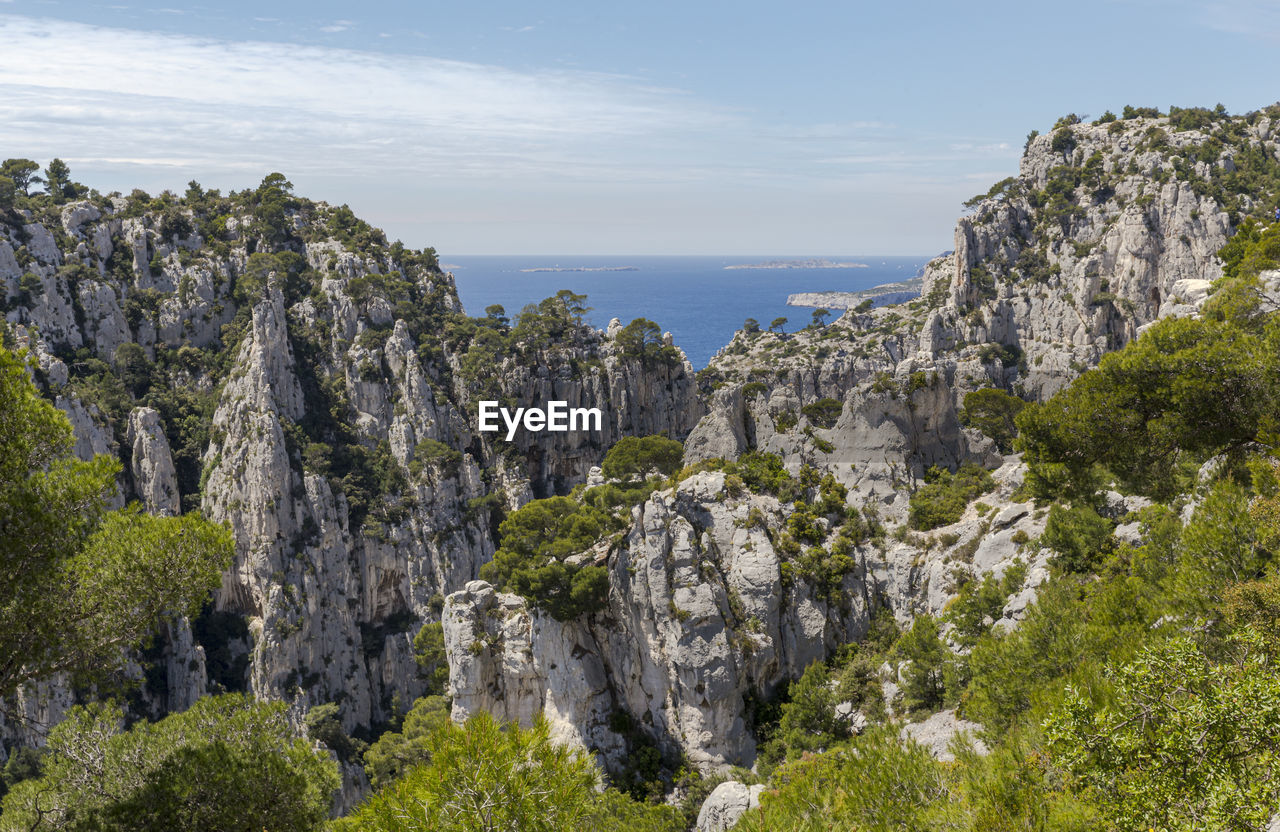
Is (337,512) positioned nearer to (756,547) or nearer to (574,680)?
(574,680)

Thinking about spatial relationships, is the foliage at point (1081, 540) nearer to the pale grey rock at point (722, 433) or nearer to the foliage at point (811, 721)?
the foliage at point (811, 721)

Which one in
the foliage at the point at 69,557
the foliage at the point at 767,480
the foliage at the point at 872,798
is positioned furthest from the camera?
the foliage at the point at 767,480

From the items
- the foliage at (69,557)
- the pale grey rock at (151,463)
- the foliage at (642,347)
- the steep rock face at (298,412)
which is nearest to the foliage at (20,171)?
the steep rock face at (298,412)

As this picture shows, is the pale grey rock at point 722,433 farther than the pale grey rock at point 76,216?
No

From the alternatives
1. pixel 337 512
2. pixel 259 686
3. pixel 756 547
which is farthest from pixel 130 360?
pixel 756 547

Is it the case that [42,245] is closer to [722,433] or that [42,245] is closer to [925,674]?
[722,433]

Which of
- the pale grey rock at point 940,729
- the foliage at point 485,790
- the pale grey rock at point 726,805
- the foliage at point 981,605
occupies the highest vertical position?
the foliage at point 485,790

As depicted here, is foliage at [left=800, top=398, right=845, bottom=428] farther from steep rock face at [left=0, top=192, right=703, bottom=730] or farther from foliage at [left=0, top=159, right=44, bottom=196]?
foliage at [left=0, top=159, right=44, bottom=196]
